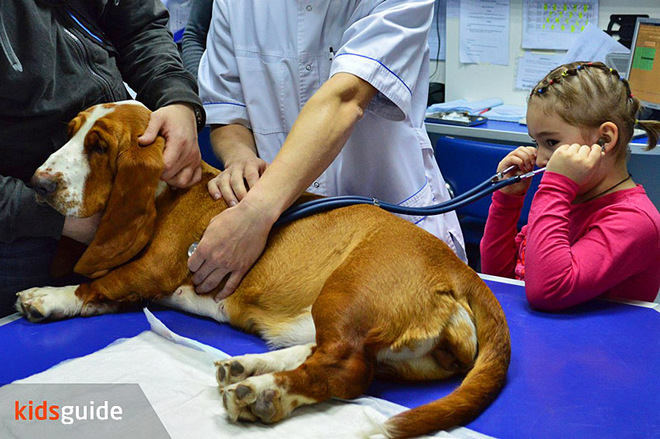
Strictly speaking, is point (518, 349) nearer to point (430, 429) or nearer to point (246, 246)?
point (430, 429)

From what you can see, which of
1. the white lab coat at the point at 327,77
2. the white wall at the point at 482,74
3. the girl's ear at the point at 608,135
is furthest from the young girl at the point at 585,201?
the white wall at the point at 482,74

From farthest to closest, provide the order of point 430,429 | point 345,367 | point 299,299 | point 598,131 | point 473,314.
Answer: point 598,131
point 299,299
point 473,314
point 345,367
point 430,429

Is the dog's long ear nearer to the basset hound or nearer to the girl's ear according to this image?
the basset hound

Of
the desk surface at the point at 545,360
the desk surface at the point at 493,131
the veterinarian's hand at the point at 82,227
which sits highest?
the veterinarian's hand at the point at 82,227

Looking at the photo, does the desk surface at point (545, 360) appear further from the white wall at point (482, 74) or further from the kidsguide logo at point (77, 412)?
the white wall at point (482, 74)

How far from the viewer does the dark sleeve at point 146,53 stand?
1422mm

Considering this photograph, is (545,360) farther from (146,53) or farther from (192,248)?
(146,53)

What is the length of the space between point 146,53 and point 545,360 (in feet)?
3.57

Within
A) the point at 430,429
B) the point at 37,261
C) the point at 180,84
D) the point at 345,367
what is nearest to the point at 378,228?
the point at 345,367

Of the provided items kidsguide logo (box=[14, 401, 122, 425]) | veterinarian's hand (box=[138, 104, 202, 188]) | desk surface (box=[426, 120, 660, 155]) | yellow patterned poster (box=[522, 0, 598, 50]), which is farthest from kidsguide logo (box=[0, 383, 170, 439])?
yellow patterned poster (box=[522, 0, 598, 50])

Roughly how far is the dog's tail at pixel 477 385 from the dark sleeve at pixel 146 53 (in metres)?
0.78

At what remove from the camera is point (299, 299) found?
120 cm

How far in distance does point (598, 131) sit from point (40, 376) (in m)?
1.20

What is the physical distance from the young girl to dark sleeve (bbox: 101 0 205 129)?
79 centimetres
